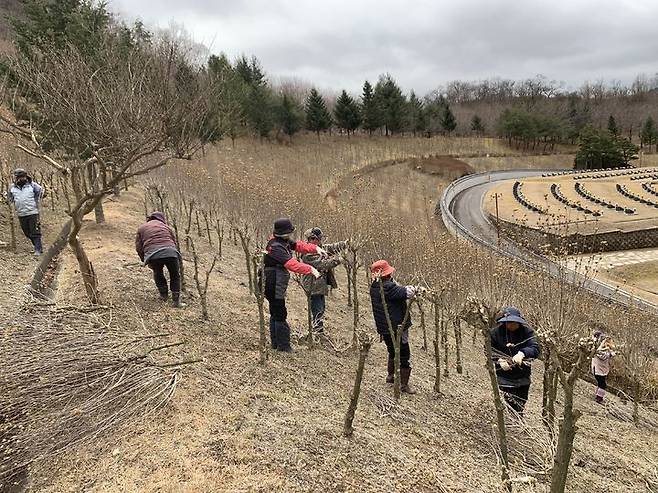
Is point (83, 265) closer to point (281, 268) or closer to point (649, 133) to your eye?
point (281, 268)

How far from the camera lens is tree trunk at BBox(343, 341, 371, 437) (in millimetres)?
3967

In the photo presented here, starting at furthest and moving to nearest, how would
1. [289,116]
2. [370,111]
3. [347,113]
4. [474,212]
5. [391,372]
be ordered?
[370,111] < [347,113] < [289,116] < [474,212] < [391,372]

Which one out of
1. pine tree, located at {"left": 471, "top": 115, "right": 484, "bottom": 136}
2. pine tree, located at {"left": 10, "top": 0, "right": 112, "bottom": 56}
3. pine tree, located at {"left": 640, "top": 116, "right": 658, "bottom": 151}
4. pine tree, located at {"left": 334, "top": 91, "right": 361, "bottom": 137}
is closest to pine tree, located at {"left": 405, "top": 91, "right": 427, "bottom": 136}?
pine tree, located at {"left": 334, "top": 91, "right": 361, "bottom": 137}

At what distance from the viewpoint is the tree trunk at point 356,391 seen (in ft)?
13.0

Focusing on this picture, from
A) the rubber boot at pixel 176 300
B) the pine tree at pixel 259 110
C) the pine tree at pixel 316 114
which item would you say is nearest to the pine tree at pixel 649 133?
the pine tree at pixel 316 114

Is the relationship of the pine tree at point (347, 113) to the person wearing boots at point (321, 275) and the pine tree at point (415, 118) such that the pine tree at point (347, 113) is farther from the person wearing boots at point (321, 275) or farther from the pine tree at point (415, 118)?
the person wearing boots at point (321, 275)

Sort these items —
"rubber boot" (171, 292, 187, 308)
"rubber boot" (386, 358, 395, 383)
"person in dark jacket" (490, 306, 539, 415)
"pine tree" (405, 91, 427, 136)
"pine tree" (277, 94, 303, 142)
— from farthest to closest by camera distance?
"pine tree" (405, 91, 427, 136) → "pine tree" (277, 94, 303, 142) → "rubber boot" (171, 292, 187, 308) → "rubber boot" (386, 358, 395, 383) → "person in dark jacket" (490, 306, 539, 415)

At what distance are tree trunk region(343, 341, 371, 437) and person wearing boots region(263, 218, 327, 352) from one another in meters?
1.25

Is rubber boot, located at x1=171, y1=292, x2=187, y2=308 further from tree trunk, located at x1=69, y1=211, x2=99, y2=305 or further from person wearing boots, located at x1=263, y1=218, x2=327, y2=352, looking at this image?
person wearing boots, located at x1=263, y1=218, x2=327, y2=352

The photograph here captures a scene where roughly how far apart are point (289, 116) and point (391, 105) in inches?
432

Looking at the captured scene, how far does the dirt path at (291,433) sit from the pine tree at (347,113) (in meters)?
37.1

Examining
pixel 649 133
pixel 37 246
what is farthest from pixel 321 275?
pixel 649 133

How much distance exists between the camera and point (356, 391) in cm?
402

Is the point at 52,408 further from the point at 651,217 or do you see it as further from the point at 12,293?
the point at 651,217
